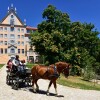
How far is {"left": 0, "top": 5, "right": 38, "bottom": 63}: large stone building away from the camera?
104 m

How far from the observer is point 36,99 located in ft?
53.2

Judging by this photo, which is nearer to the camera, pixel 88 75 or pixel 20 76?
pixel 20 76

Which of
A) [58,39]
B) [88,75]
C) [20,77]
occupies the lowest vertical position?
[88,75]

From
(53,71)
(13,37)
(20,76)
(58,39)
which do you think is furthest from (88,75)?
(13,37)

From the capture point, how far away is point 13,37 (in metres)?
106

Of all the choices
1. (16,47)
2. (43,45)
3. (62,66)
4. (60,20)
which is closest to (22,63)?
(62,66)

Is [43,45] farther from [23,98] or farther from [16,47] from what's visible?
[16,47]

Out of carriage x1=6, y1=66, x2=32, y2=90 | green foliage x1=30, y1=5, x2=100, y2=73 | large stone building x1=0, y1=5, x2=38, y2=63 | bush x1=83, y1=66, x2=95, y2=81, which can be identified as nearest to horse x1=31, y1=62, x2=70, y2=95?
carriage x1=6, y1=66, x2=32, y2=90

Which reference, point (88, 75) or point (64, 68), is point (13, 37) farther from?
point (64, 68)

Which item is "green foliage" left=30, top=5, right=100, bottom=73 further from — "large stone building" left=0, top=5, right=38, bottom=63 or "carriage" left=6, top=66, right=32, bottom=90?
"large stone building" left=0, top=5, right=38, bottom=63

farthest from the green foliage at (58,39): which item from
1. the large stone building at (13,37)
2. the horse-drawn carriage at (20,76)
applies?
the large stone building at (13,37)

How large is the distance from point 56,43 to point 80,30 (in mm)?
6123

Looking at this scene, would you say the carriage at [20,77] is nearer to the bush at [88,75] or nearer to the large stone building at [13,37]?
the bush at [88,75]

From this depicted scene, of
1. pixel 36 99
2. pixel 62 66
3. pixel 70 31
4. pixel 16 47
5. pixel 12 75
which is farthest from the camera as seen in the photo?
pixel 16 47
